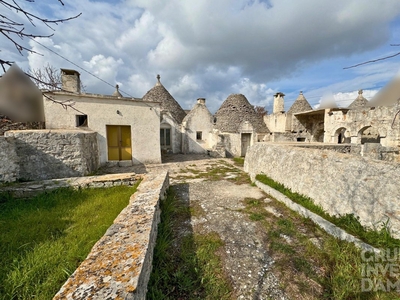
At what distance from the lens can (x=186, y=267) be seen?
2281 millimetres

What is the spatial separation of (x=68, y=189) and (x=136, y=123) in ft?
19.2

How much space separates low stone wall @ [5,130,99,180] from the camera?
19.3 feet

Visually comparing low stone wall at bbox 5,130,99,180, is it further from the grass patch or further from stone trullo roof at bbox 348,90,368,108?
stone trullo roof at bbox 348,90,368,108

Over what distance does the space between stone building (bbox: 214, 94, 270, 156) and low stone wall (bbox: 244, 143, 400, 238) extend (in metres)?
9.66

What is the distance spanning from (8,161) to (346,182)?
8600 mm

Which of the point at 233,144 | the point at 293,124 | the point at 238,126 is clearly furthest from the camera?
the point at 293,124

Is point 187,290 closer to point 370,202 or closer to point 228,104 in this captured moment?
point 370,202

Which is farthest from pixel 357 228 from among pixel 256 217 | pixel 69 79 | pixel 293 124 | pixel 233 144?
pixel 293 124

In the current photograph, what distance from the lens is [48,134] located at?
6.21 meters

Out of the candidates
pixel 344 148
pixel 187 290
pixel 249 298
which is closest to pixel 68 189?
pixel 187 290

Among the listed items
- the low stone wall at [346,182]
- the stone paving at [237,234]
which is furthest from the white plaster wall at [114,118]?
the low stone wall at [346,182]

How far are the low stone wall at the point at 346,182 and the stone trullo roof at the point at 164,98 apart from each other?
552 inches

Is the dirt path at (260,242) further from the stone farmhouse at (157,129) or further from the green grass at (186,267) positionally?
the stone farmhouse at (157,129)

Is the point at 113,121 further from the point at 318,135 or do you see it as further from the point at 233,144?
the point at 318,135
